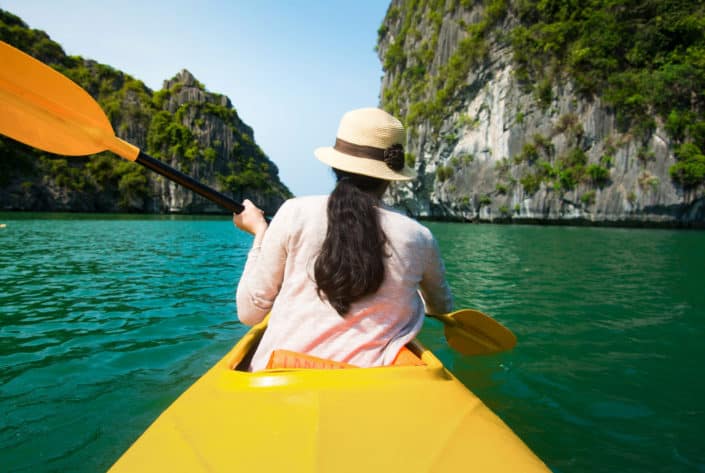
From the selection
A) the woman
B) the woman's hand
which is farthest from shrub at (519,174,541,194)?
the woman

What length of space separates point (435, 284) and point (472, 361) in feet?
5.78

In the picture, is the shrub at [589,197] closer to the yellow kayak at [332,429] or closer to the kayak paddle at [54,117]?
the kayak paddle at [54,117]

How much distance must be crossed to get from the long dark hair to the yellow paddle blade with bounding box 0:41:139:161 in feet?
6.12

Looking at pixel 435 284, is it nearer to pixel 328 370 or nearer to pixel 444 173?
pixel 328 370

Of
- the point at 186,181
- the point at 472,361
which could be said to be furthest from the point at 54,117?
the point at 472,361

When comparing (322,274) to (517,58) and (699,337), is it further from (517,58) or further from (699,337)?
(517,58)

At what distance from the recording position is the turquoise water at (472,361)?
2002mm

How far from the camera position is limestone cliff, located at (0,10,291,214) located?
43.0 meters

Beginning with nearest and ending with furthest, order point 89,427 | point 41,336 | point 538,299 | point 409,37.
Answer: point 89,427, point 41,336, point 538,299, point 409,37

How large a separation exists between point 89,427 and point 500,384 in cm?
257

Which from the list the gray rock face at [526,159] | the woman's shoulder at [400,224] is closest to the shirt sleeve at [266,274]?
the woman's shoulder at [400,224]

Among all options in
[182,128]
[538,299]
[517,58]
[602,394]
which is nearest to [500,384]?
[602,394]

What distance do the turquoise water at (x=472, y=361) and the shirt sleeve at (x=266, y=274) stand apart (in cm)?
110

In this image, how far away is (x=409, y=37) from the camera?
152ft
